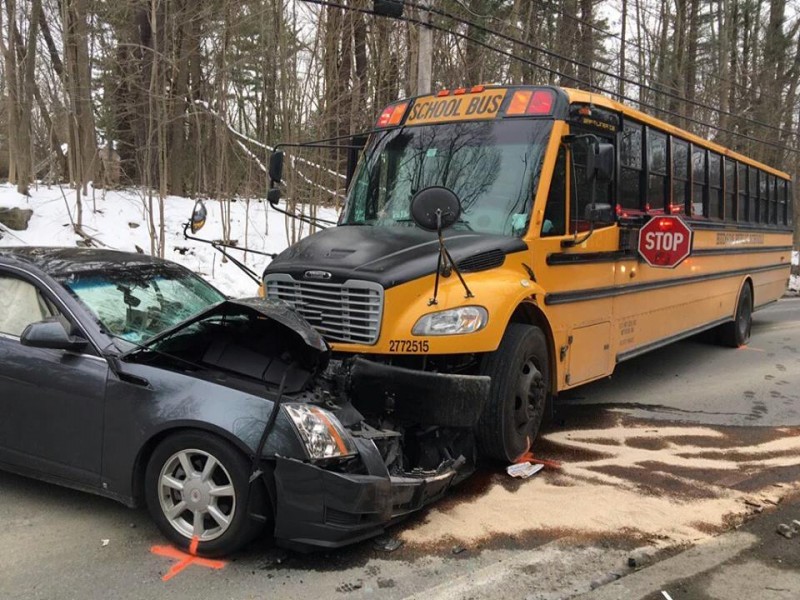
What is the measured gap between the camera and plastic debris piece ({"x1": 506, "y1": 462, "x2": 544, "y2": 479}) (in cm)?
473

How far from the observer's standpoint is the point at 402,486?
3568 millimetres

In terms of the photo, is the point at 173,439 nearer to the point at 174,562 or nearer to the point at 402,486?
the point at 174,562

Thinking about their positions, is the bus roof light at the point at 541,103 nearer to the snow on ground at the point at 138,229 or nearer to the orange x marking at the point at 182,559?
the orange x marking at the point at 182,559

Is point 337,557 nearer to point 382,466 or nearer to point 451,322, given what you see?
point 382,466

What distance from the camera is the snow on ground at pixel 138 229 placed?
12961 millimetres

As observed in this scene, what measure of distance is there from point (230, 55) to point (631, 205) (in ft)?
32.1

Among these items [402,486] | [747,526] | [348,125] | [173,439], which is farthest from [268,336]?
[348,125]

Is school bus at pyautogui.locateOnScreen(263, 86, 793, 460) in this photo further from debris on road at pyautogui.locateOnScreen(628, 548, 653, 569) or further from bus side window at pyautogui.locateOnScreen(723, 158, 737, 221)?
bus side window at pyautogui.locateOnScreen(723, 158, 737, 221)

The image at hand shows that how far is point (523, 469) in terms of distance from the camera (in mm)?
4801

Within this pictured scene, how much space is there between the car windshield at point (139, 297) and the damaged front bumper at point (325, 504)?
1.46 metres

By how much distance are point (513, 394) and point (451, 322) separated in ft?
2.61

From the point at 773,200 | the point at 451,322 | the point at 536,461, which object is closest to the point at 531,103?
the point at 451,322

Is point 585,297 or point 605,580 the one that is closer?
point 605,580

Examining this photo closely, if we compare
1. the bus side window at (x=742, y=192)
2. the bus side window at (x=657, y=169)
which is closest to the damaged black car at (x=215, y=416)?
the bus side window at (x=657, y=169)
